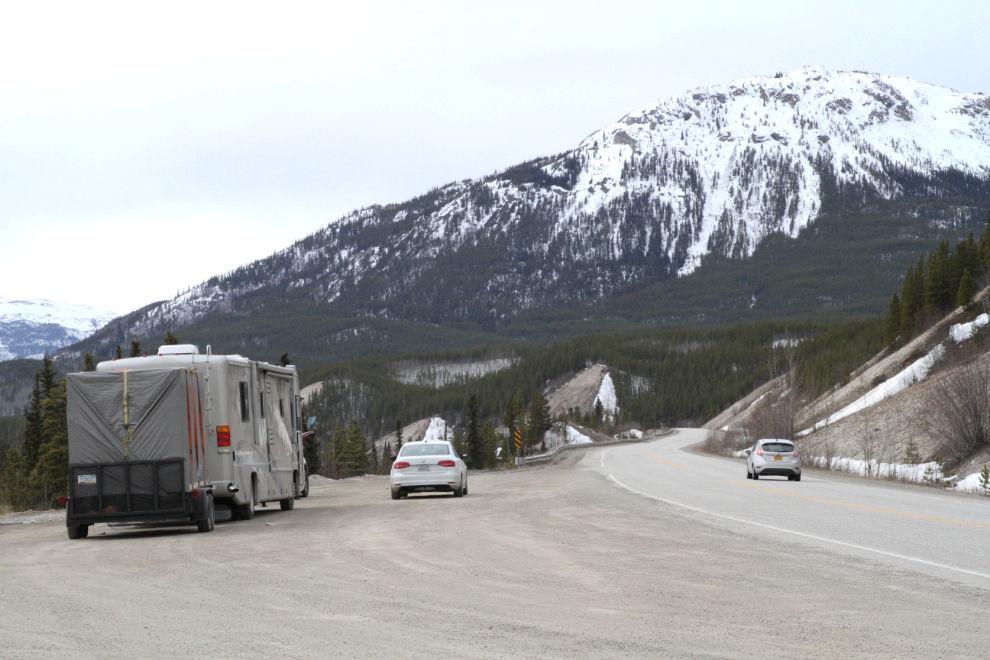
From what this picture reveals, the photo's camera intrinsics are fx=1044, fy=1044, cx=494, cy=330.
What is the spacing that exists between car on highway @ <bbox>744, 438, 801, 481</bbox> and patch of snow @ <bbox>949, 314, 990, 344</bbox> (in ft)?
90.5

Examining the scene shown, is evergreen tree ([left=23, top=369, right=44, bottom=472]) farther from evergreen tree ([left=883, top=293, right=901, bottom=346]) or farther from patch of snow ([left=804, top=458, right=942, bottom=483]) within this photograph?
evergreen tree ([left=883, top=293, right=901, bottom=346])

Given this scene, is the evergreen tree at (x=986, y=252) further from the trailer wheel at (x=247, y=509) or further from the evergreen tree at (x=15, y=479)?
the evergreen tree at (x=15, y=479)

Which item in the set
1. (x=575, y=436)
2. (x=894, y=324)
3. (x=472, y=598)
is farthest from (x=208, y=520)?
(x=575, y=436)

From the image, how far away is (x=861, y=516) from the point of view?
1836cm

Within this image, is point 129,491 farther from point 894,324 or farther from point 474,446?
point 894,324

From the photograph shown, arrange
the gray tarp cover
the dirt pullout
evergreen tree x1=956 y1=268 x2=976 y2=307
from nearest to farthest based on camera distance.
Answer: the dirt pullout, the gray tarp cover, evergreen tree x1=956 y1=268 x2=976 y2=307

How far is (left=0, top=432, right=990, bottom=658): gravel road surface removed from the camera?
305 inches

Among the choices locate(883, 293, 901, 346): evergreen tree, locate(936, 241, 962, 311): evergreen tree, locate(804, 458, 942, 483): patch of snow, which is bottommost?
locate(804, 458, 942, 483): patch of snow

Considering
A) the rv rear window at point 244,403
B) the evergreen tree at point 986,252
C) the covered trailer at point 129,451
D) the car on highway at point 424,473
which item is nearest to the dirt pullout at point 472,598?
the covered trailer at point 129,451

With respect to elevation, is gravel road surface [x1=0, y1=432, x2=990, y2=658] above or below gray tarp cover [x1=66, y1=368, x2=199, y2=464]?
below

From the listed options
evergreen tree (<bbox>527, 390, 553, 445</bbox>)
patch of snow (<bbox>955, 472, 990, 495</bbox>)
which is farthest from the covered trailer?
evergreen tree (<bbox>527, 390, 553, 445</bbox>)

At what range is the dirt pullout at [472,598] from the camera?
7.67m

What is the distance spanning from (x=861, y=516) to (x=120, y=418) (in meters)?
12.7

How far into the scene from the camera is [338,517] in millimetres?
20438
